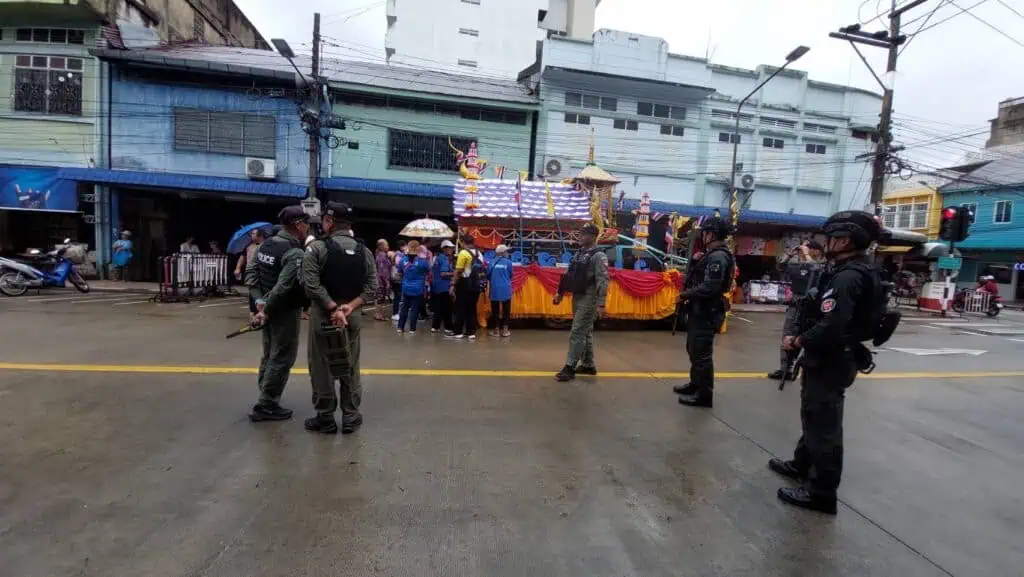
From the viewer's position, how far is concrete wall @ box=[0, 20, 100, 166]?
1686 centimetres

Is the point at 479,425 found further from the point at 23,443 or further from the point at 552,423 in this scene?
the point at 23,443

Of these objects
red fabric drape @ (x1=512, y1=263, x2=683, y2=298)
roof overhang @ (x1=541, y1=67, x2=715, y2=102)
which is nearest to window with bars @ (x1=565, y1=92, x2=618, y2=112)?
roof overhang @ (x1=541, y1=67, x2=715, y2=102)

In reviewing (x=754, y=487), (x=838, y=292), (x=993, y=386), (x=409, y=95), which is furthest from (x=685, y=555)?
(x=409, y=95)

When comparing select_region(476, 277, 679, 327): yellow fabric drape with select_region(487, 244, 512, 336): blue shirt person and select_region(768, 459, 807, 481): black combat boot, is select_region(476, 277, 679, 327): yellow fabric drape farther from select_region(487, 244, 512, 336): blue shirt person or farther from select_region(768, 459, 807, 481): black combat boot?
select_region(768, 459, 807, 481): black combat boot

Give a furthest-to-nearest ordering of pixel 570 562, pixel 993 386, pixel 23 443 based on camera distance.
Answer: pixel 993 386
pixel 23 443
pixel 570 562

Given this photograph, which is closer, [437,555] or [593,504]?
[437,555]

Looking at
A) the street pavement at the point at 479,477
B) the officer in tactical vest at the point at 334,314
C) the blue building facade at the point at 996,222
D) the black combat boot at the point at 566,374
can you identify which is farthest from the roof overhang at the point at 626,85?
the officer in tactical vest at the point at 334,314

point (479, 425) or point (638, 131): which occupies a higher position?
point (638, 131)

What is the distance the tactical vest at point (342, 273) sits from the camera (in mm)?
4148

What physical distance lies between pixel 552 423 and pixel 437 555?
2.11 metres

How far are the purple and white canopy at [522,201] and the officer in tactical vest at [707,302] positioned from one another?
19.7 feet

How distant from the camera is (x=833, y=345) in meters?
3.16

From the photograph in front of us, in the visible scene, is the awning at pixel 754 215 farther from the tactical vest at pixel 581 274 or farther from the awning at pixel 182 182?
the tactical vest at pixel 581 274

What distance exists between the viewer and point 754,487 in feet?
11.6
